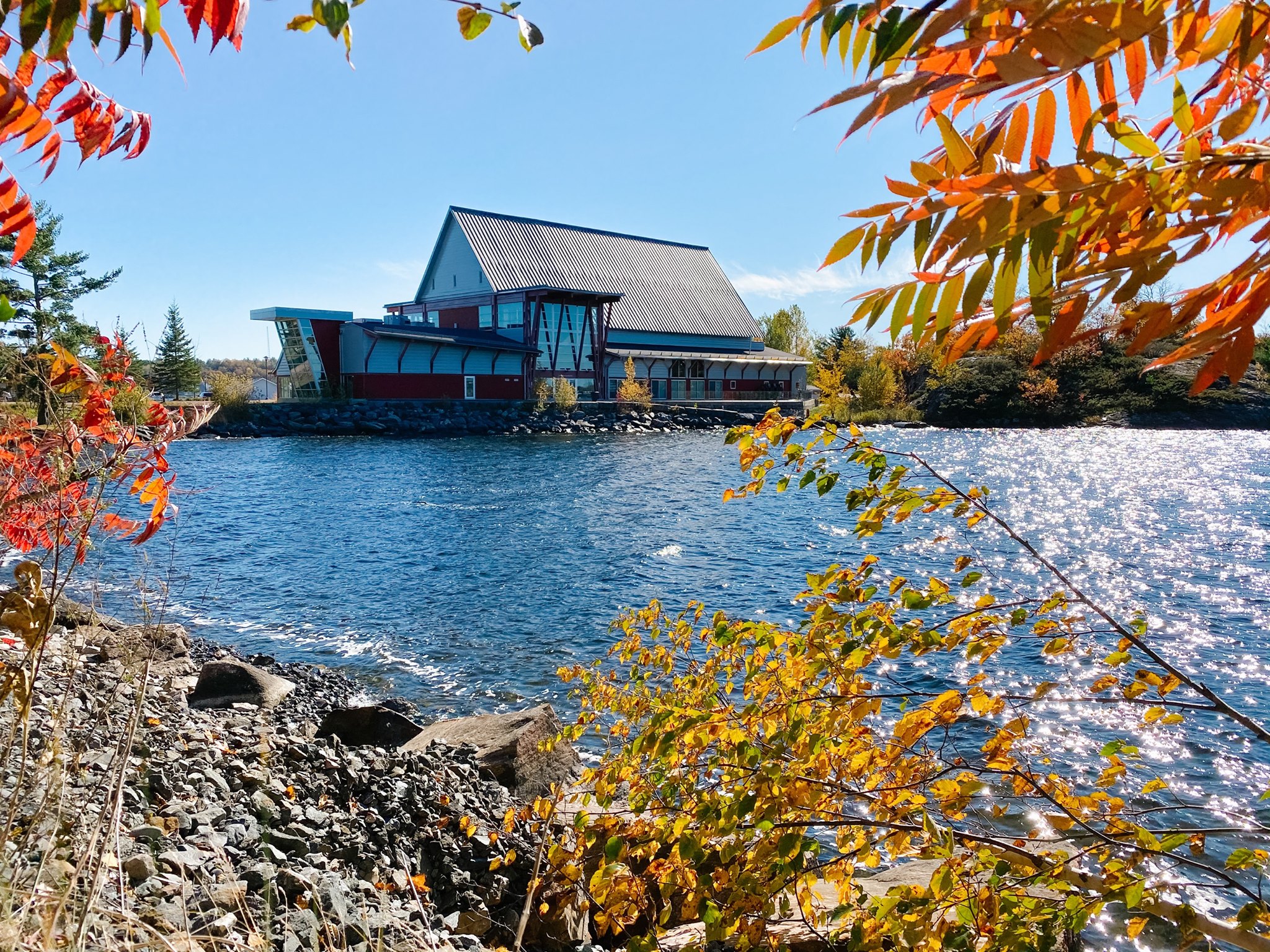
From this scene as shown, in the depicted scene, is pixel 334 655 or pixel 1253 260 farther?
pixel 334 655

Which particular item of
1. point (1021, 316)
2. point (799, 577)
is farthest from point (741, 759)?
point (799, 577)

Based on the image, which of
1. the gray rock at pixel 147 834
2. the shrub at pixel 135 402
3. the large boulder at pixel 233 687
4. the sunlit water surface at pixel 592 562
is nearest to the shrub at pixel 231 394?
the sunlit water surface at pixel 592 562

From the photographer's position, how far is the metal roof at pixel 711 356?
5891 cm

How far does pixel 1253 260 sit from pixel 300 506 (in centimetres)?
2342

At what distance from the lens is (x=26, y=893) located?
2428mm

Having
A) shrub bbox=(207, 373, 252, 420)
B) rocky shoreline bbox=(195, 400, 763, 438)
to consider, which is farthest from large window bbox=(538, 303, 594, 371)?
shrub bbox=(207, 373, 252, 420)

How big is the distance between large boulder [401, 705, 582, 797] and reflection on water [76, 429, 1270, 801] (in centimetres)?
241

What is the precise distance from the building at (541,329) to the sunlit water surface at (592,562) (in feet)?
51.3

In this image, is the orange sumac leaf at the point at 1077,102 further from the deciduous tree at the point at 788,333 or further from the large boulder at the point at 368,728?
the deciduous tree at the point at 788,333

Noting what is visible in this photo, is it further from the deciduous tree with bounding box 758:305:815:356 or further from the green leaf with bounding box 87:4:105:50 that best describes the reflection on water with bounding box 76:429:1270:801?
the deciduous tree with bounding box 758:305:815:356

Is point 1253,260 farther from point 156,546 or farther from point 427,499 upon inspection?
point 427,499

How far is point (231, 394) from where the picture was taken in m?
44.5

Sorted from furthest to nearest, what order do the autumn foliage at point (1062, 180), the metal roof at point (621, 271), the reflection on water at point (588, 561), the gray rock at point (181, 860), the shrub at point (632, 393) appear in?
the metal roof at point (621, 271) → the shrub at point (632, 393) → the reflection on water at point (588, 561) → the gray rock at point (181, 860) → the autumn foliage at point (1062, 180)

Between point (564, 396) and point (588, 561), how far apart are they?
35.6 m
